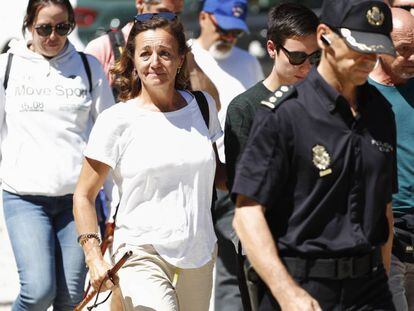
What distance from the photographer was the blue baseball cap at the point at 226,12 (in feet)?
27.8

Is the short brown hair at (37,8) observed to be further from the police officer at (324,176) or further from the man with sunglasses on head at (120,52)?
the police officer at (324,176)

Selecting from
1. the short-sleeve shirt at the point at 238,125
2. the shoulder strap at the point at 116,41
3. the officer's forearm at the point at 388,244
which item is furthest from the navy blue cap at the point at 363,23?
the shoulder strap at the point at 116,41

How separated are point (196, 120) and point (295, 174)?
132cm

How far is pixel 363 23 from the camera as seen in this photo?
14.4 feet

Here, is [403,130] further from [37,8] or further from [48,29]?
[37,8]

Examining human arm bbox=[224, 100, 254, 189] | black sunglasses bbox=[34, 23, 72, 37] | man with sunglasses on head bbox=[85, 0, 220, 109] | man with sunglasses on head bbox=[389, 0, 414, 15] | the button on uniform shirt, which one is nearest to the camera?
the button on uniform shirt

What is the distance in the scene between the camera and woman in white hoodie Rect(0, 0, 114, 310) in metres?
6.44

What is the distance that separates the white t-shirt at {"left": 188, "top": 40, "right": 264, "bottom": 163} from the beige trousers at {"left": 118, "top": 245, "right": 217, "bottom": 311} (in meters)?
2.37

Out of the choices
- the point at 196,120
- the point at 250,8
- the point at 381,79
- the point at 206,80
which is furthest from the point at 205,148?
the point at 250,8

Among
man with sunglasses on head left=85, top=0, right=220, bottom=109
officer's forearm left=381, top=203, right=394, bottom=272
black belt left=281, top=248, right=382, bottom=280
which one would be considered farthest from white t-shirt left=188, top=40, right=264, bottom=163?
black belt left=281, top=248, right=382, bottom=280

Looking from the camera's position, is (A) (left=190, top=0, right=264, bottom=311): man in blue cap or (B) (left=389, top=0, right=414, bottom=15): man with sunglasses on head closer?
(B) (left=389, top=0, right=414, bottom=15): man with sunglasses on head

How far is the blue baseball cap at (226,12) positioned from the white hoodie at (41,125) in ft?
6.72

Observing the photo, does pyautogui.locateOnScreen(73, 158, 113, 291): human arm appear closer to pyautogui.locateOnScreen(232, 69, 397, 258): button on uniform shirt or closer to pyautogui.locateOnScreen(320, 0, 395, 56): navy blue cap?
pyautogui.locateOnScreen(232, 69, 397, 258): button on uniform shirt

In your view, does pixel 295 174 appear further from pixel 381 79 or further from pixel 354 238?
pixel 381 79
